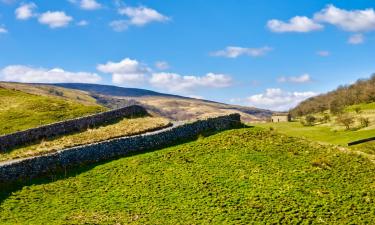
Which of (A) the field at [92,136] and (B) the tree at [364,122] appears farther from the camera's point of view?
(B) the tree at [364,122]

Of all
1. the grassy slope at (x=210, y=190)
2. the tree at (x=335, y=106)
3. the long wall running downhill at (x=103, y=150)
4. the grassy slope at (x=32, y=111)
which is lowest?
the grassy slope at (x=210, y=190)

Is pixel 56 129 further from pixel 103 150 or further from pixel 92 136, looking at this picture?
pixel 103 150

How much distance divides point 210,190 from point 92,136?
2084 centimetres

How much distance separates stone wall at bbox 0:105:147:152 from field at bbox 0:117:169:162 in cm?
141

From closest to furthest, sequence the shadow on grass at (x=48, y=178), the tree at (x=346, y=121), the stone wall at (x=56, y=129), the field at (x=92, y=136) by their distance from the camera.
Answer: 1. the shadow on grass at (x=48, y=178)
2. the field at (x=92, y=136)
3. the stone wall at (x=56, y=129)
4. the tree at (x=346, y=121)

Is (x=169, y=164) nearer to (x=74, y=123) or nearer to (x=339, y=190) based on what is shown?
(x=339, y=190)

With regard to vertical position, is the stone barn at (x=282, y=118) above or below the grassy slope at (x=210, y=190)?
above

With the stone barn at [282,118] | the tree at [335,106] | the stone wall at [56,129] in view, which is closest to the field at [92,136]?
the stone wall at [56,129]

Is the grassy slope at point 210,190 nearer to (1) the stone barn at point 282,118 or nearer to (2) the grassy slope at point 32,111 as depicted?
(2) the grassy slope at point 32,111

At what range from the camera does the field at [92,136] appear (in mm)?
48969

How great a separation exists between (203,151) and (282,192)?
1062cm

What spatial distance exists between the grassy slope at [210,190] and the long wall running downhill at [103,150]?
1.53 m

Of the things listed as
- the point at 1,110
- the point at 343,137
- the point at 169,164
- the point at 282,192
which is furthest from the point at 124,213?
the point at 343,137

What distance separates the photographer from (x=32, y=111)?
73812 millimetres
